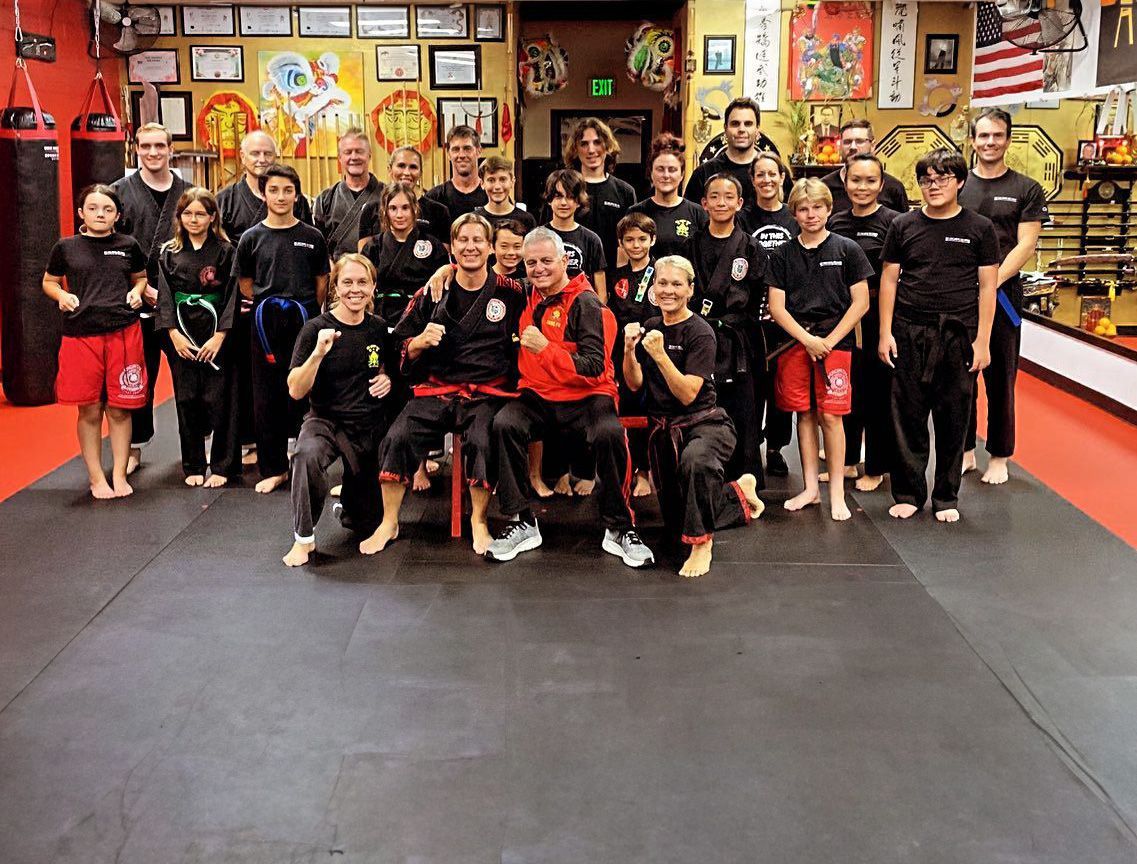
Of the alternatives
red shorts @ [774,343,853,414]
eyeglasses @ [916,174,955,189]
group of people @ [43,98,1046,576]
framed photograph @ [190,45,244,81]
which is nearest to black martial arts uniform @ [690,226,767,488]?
group of people @ [43,98,1046,576]

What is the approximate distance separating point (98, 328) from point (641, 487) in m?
2.42

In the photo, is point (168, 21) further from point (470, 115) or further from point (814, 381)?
point (814, 381)

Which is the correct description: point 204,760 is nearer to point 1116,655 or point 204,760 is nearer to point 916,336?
point 1116,655

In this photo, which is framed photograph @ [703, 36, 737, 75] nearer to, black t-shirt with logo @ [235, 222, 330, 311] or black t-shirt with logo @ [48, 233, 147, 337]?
black t-shirt with logo @ [235, 222, 330, 311]

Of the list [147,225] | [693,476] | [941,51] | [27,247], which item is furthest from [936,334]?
[941,51]

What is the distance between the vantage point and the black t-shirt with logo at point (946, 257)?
4.57 meters

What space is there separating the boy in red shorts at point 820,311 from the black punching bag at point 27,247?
4.24 m

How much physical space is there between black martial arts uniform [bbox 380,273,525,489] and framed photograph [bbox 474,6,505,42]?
5421 millimetres

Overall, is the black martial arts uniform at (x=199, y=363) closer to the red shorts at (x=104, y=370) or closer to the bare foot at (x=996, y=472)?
the red shorts at (x=104, y=370)

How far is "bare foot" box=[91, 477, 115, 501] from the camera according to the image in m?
4.89

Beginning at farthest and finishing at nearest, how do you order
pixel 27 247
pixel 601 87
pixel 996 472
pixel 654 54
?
pixel 601 87, pixel 654 54, pixel 27 247, pixel 996 472

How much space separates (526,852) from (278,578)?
1.90m

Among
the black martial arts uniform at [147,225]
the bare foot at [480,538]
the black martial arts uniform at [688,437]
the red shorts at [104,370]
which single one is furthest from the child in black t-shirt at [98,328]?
the black martial arts uniform at [688,437]

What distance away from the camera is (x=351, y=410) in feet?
14.3
